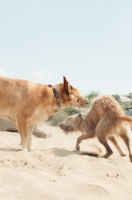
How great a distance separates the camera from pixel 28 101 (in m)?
6.88

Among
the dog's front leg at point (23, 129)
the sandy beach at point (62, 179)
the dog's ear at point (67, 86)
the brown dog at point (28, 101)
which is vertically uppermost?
the dog's ear at point (67, 86)

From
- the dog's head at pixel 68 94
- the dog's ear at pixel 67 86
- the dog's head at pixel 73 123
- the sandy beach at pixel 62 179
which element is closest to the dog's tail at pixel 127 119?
the sandy beach at pixel 62 179

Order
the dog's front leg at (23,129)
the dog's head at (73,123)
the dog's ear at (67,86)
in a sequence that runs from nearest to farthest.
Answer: the dog's front leg at (23,129) < the dog's ear at (67,86) < the dog's head at (73,123)

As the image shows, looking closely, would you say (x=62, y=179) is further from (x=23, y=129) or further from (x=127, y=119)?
(x=23, y=129)

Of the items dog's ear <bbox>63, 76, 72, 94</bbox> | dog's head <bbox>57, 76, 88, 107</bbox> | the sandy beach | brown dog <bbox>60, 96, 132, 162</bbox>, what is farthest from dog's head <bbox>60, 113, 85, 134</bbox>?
the sandy beach

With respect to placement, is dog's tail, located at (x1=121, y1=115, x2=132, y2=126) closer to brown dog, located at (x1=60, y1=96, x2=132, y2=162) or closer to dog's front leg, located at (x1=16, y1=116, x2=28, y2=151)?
brown dog, located at (x1=60, y1=96, x2=132, y2=162)

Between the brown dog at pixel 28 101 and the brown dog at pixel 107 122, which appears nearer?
the brown dog at pixel 107 122

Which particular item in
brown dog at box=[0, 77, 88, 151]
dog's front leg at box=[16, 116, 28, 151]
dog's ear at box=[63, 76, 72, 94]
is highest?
dog's ear at box=[63, 76, 72, 94]

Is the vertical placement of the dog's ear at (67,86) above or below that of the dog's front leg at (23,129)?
above

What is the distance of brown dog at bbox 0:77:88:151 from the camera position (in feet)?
22.5

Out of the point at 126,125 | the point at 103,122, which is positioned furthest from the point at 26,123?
the point at 126,125

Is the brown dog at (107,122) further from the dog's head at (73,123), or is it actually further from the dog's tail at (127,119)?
the dog's head at (73,123)

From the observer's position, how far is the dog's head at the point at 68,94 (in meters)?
7.19

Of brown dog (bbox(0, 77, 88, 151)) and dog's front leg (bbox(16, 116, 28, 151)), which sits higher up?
brown dog (bbox(0, 77, 88, 151))
